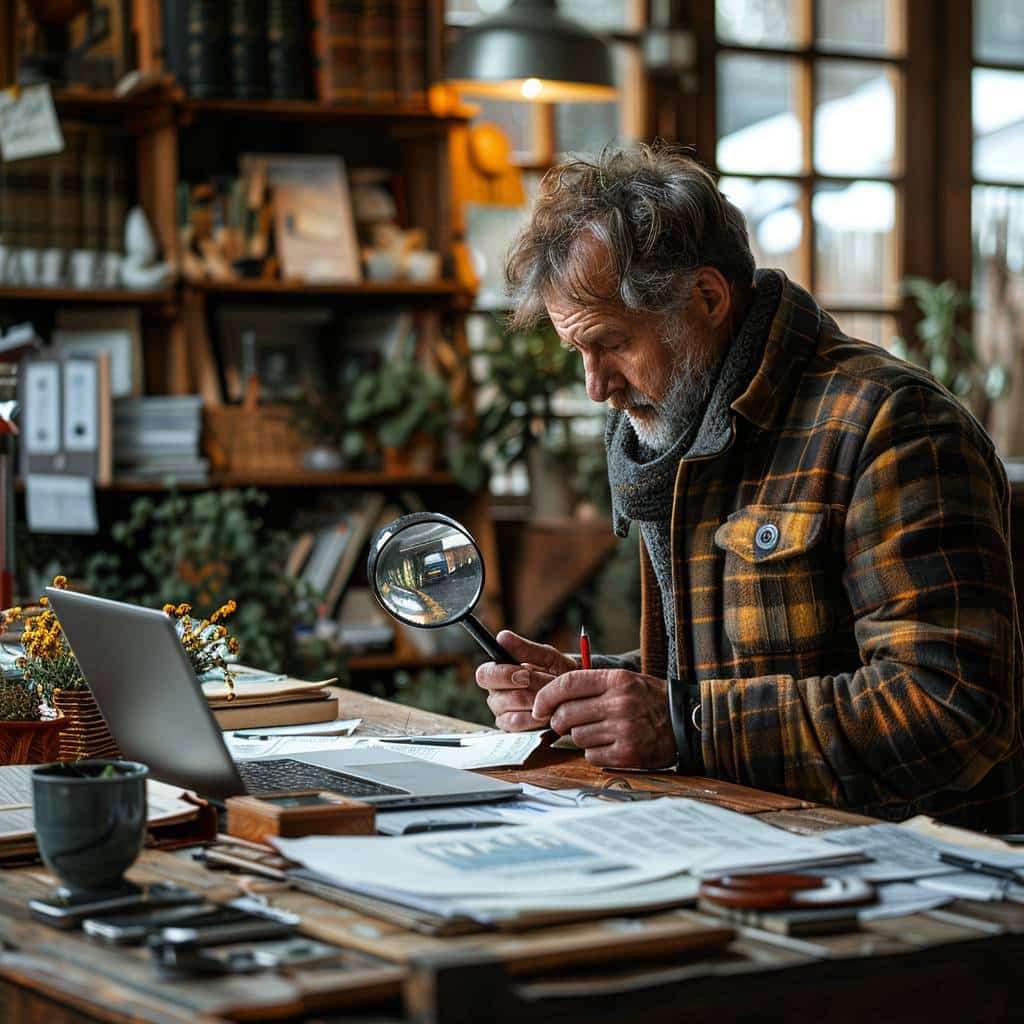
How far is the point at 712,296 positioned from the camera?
2.09 metres

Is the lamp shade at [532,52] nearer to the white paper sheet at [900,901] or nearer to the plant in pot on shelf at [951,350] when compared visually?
the plant in pot on shelf at [951,350]

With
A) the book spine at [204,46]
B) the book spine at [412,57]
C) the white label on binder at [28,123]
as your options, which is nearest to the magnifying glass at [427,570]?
the white label on binder at [28,123]

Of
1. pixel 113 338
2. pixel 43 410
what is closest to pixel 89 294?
pixel 113 338

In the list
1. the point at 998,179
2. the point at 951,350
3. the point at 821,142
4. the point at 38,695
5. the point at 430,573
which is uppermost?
the point at 821,142

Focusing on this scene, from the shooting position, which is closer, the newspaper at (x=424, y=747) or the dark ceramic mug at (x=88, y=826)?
the dark ceramic mug at (x=88, y=826)

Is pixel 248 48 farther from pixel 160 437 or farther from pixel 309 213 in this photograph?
pixel 160 437

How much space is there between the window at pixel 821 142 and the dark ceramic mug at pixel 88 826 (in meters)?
4.08

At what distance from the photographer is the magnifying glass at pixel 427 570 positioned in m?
1.88

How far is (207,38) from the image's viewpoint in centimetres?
413

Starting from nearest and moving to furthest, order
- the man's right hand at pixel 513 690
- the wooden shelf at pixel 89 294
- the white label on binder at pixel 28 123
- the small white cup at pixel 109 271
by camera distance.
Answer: the man's right hand at pixel 513 690 → the white label on binder at pixel 28 123 → the wooden shelf at pixel 89 294 → the small white cup at pixel 109 271

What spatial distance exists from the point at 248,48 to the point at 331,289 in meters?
0.63

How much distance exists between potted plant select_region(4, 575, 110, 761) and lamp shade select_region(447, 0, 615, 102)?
2243 millimetres

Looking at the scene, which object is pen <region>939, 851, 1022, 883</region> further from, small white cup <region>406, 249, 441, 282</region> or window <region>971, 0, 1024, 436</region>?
window <region>971, 0, 1024, 436</region>

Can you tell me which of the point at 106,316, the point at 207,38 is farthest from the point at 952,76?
the point at 106,316
